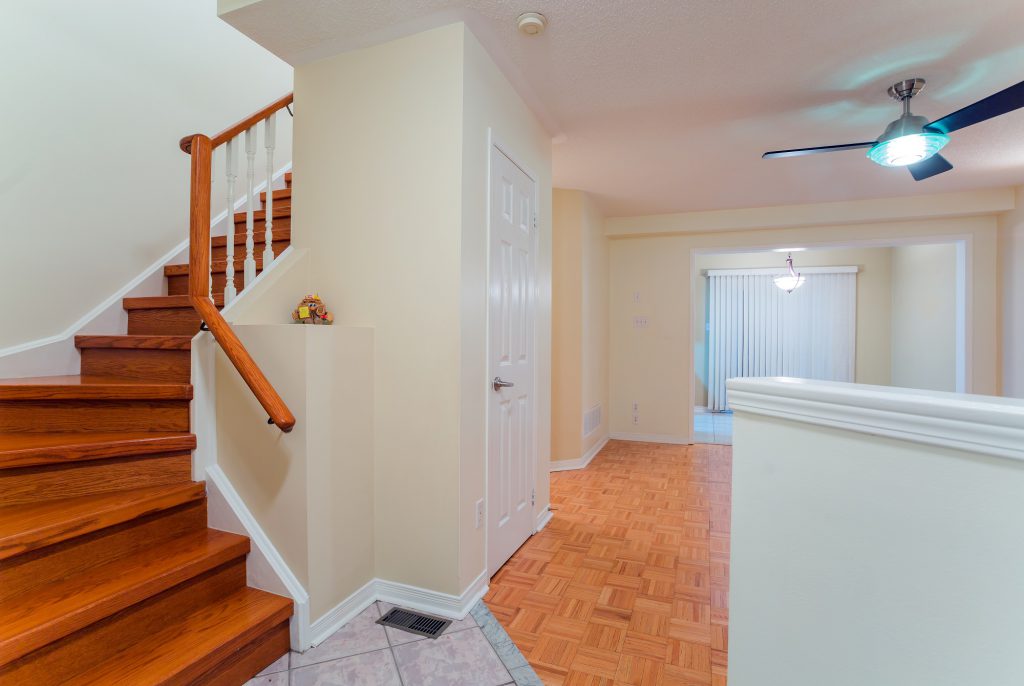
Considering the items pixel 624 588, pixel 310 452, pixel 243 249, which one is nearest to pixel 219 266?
pixel 243 249

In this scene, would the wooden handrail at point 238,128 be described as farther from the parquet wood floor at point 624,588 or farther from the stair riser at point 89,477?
the parquet wood floor at point 624,588

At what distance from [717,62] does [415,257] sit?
1.60 meters

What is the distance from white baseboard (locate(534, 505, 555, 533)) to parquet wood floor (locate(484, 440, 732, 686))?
0.03 m

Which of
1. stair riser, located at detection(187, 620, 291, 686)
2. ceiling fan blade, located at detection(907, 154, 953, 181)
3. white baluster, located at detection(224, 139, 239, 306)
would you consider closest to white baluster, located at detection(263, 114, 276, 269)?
white baluster, located at detection(224, 139, 239, 306)

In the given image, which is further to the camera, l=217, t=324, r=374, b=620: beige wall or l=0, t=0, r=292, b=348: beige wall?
l=0, t=0, r=292, b=348: beige wall

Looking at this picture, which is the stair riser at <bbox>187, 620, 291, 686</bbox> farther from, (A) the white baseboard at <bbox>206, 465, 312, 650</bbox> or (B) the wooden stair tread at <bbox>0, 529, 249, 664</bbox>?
(B) the wooden stair tread at <bbox>0, 529, 249, 664</bbox>

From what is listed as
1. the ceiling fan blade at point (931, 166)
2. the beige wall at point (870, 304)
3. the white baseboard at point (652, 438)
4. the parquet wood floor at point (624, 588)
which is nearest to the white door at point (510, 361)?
the parquet wood floor at point (624, 588)

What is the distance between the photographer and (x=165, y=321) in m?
2.48

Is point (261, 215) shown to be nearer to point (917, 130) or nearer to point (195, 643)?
point (195, 643)

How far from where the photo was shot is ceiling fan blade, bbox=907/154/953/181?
2.49 meters

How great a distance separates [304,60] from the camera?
87.4 inches

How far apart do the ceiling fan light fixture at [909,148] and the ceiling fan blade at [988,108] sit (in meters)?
0.04

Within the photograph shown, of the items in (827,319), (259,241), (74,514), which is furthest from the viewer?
(827,319)

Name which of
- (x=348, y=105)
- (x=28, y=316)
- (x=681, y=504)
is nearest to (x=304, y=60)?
(x=348, y=105)
